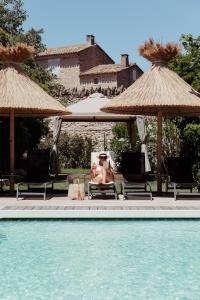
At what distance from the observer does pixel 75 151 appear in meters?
23.9

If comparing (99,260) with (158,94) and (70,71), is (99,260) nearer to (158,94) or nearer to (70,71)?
(158,94)

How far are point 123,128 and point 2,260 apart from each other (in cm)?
1700

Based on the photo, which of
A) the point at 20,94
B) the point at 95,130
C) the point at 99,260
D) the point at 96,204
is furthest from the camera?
the point at 95,130

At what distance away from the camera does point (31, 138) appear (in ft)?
67.6

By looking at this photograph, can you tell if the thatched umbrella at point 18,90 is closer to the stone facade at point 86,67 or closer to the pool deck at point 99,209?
the pool deck at point 99,209

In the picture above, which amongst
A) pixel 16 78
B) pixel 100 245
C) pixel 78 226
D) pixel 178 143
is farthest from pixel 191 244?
pixel 178 143

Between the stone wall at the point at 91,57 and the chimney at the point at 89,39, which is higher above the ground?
the chimney at the point at 89,39

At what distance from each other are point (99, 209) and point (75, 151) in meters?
14.7

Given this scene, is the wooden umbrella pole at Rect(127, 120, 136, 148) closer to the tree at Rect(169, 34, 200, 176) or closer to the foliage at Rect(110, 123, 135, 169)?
the foliage at Rect(110, 123, 135, 169)

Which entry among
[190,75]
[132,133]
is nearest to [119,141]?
[132,133]

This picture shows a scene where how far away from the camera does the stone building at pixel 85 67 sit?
145 ft

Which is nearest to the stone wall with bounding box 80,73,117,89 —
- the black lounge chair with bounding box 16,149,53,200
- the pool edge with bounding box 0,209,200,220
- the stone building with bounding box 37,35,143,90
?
the stone building with bounding box 37,35,143,90

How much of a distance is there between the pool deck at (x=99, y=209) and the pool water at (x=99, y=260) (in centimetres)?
13

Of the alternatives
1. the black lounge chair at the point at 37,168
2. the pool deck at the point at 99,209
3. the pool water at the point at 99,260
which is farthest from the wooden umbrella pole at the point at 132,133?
the pool water at the point at 99,260
